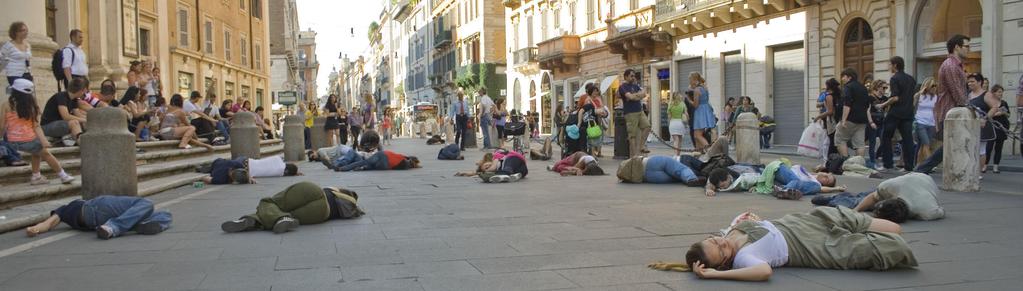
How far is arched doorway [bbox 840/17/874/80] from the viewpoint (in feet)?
68.2

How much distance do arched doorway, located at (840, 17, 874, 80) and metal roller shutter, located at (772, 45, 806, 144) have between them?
1.59 m

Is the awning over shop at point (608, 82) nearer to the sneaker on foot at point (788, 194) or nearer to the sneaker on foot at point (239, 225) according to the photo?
the sneaker on foot at point (788, 194)

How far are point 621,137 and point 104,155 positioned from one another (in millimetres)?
10426

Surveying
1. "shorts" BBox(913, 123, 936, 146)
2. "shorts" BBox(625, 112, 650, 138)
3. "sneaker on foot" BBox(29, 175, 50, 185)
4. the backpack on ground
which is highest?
"shorts" BBox(625, 112, 650, 138)

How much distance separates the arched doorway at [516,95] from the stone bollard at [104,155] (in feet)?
139

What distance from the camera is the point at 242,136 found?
1506cm

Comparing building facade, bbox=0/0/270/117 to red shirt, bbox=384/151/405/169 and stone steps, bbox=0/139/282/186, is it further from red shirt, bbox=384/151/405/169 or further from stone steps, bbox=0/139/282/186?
red shirt, bbox=384/151/405/169

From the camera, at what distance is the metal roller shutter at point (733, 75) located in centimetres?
2639

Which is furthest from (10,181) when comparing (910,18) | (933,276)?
(910,18)

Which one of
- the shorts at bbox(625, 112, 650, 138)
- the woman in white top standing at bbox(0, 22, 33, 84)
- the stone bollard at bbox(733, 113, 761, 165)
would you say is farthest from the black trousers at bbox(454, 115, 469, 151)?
the woman in white top standing at bbox(0, 22, 33, 84)

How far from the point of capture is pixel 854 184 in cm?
1020

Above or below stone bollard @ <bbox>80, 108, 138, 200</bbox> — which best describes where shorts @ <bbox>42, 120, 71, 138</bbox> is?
above

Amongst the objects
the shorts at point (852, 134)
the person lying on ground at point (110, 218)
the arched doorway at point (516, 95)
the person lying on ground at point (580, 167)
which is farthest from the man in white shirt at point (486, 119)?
the arched doorway at point (516, 95)

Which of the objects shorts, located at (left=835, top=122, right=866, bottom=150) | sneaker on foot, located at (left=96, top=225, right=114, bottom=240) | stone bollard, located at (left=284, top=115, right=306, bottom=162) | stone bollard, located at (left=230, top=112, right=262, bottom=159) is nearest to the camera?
sneaker on foot, located at (left=96, top=225, right=114, bottom=240)
